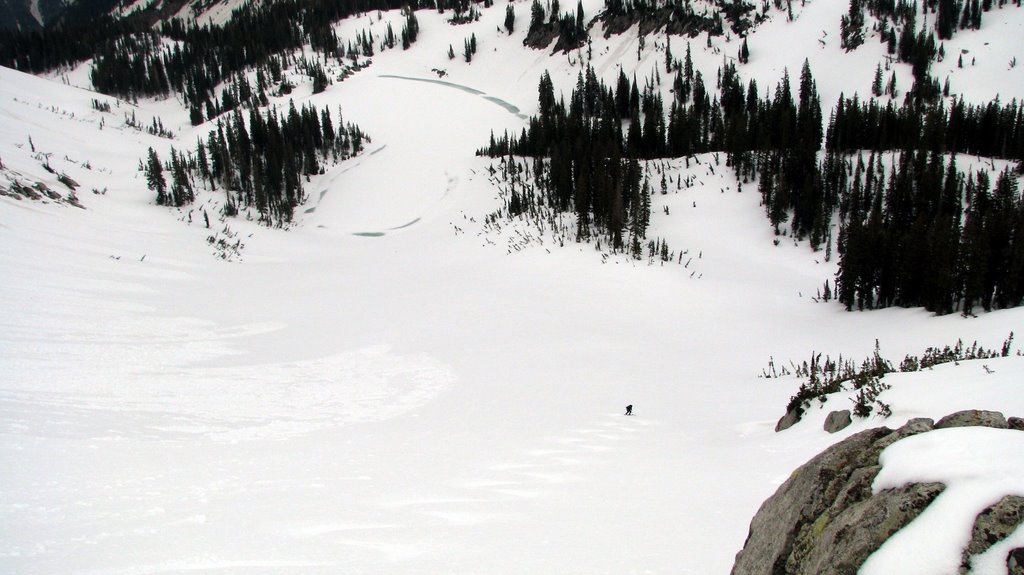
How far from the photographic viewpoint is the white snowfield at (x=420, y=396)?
239 inches

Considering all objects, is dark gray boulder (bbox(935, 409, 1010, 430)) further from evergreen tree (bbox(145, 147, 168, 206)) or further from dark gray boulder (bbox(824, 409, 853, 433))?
evergreen tree (bbox(145, 147, 168, 206))

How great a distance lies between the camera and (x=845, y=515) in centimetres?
382

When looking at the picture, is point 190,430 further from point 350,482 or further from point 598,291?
point 598,291

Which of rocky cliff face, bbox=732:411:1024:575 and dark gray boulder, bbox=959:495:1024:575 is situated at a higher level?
dark gray boulder, bbox=959:495:1024:575

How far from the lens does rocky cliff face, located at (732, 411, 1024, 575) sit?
2.87 m

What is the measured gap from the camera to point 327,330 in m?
23.3

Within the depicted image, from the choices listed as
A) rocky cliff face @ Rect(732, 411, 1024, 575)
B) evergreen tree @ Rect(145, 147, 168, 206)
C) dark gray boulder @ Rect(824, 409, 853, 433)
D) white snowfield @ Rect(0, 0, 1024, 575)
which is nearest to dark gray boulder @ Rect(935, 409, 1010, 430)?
rocky cliff face @ Rect(732, 411, 1024, 575)

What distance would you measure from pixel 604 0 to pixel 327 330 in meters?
109

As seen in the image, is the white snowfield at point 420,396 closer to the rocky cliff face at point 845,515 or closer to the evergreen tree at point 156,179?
the rocky cliff face at point 845,515

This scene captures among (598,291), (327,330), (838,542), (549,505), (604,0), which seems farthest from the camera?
(604,0)

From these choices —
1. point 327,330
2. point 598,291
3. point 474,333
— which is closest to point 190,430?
point 327,330

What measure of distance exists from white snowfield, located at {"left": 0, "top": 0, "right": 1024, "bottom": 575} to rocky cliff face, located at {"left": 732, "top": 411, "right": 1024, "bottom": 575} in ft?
0.58

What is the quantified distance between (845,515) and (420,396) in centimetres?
1300

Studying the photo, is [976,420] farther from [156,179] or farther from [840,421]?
[156,179]
